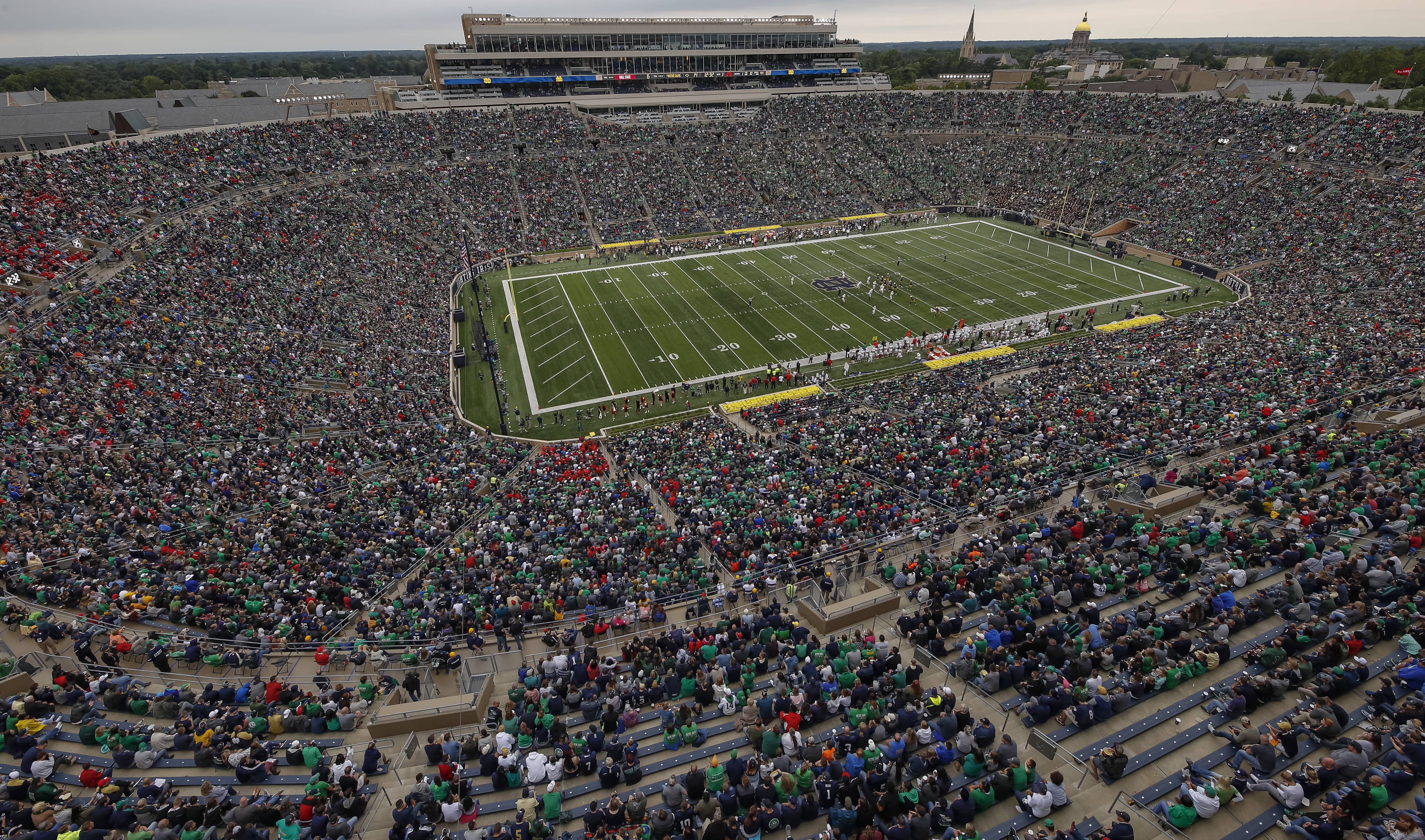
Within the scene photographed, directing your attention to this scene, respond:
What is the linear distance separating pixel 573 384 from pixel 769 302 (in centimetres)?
1591

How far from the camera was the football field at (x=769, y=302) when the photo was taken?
36250 millimetres

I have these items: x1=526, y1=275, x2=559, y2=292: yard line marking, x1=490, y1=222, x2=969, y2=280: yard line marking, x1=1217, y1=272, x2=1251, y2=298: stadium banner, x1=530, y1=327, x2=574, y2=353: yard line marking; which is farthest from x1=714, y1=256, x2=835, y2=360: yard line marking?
x1=1217, y1=272, x2=1251, y2=298: stadium banner

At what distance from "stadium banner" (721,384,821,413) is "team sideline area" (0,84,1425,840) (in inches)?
15.4

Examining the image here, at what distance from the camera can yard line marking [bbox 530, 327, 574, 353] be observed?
3809 centimetres

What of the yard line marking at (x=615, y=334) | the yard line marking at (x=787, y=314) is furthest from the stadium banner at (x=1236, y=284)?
the yard line marking at (x=615, y=334)

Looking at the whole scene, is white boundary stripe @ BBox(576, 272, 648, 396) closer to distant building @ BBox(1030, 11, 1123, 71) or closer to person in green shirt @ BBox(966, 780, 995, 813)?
person in green shirt @ BBox(966, 780, 995, 813)

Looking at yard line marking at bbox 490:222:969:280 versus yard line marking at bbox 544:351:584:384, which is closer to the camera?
yard line marking at bbox 544:351:584:384

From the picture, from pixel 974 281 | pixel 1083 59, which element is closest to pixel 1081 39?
pixel 1083 59

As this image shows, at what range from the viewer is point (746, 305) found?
43719 mm

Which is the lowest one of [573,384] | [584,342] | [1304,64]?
[573,384]

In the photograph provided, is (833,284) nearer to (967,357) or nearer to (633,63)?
(967,357)

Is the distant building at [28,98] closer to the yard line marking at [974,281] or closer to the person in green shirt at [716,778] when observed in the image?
the yard line marking at [974,281]

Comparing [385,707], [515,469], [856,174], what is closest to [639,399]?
[515,469]

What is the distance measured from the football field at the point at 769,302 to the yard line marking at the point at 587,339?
81 millimetres
